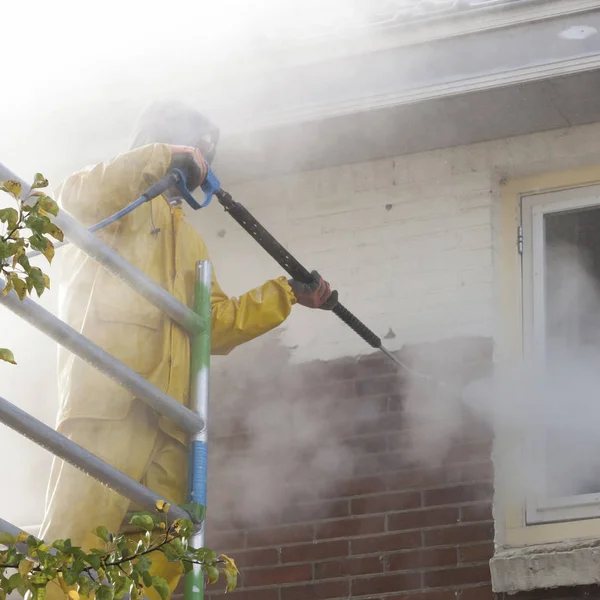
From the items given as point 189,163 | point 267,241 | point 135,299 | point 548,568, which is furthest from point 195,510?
point 548,568

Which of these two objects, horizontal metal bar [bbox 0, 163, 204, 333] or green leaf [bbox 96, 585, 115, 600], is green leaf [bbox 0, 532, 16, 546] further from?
horizontal metal bar [bbox 0, 163, 204, 333]

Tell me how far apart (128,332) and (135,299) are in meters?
0.13

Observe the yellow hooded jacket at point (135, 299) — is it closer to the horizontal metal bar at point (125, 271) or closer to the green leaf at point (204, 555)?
the horizontal metal bar at point (125, 271)

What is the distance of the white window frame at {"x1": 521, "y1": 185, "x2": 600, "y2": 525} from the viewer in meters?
6.09

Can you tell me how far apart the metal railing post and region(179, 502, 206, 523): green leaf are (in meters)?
0.04

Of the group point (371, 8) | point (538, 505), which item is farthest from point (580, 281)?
point (371, 8)

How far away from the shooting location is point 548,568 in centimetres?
568

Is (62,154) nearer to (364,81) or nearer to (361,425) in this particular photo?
(364,81)

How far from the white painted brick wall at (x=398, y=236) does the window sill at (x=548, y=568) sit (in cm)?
→ 107

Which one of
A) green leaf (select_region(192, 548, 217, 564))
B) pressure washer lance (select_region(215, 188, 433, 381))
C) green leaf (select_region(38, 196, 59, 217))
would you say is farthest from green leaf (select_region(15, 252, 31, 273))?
pressure washer lance (select_region(215, 188, 433, 381))

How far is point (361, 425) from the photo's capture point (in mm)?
6441

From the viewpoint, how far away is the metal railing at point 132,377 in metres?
4.31

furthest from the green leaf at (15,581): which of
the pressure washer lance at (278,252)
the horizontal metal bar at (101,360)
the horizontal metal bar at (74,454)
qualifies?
the pressure washer lance at (278,252)

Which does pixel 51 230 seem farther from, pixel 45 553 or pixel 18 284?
pixel 45 553
